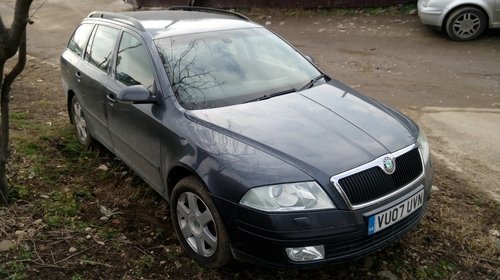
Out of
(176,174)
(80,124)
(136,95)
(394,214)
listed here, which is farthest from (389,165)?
(80,124)

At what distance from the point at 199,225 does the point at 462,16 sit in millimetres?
8453

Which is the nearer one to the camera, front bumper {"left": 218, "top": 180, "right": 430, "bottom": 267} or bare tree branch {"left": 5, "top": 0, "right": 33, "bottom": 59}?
front bumper {"left": 218, "top": 180, "right": 430, "bottom": 267}

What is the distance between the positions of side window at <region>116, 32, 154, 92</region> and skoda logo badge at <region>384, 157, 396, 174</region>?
6.05 feet

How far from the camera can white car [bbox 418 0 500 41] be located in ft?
30.4

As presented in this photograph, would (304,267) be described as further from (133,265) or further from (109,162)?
(109,162)

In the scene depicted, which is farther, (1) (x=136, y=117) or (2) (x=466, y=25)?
(2) (x=466, y=25)

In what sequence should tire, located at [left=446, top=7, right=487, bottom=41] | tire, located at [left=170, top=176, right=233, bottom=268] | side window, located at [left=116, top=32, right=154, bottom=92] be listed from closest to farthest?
1. tire, located at [left=170, top=176, right=233, bottom=268]
2. side window, located at [left=116, top=32, right=154, bottom=92]
3. tire, located at [left=446, top=7, right=487, bottom=41]

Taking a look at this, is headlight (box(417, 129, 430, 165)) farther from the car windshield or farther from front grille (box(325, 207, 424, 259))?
the car windshield

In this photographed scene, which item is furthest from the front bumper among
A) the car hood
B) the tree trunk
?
the tree trunk

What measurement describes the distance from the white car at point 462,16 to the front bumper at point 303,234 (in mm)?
7926

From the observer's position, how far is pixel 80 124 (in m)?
5.23

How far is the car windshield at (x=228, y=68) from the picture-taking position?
352 cm

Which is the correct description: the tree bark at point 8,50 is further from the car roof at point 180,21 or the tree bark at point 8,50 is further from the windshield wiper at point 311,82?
the windshield wiper at point 311,82

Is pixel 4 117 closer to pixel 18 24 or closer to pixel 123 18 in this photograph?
pixel 18 24
